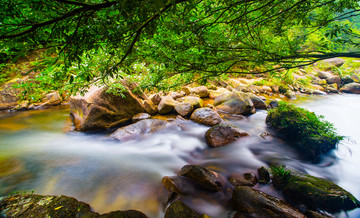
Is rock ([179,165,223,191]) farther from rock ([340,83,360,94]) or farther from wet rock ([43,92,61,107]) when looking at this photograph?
rock ([340,83,360,94])

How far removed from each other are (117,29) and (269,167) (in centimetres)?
452

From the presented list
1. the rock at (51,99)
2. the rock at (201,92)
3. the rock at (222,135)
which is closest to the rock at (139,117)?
the rock at (222,135)

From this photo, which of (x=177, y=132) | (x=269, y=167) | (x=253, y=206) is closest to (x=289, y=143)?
(x=269, y=167)

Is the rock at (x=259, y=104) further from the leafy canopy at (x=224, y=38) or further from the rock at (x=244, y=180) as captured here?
the leafy canopy at (x=224, y=38)

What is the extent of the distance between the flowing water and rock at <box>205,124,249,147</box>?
0.20 meters

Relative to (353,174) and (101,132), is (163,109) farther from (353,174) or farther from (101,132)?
(353,174)

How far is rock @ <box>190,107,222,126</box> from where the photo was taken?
6547mm

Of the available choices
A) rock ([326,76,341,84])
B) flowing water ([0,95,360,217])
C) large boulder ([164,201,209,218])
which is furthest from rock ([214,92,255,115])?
rock ([326,76,341,84])

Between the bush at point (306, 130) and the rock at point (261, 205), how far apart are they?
114 inches

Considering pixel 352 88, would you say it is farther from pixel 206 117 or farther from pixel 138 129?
pixel 138 129

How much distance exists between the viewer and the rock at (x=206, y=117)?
258 inches

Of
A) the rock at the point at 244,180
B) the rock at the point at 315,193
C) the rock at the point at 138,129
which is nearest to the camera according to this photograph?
the rock at the point at 315,193

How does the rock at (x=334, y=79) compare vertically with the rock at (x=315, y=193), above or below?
above

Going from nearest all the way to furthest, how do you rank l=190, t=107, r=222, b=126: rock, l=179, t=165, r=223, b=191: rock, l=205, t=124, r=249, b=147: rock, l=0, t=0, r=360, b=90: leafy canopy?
l=0, t=0, r=360, b=90: leafy canopy < l=179, t=165, r=223, b=191: rock < l=205, t=124, r=249, b=147: rock < l=190, t=107, r=222, b=126: rock
